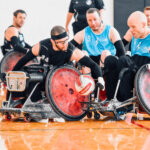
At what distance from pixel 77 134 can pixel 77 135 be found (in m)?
0.04

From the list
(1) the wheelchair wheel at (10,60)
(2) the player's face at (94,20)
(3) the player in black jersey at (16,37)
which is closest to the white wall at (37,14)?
(3) the player in black jersey at (16,37)

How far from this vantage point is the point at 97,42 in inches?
152

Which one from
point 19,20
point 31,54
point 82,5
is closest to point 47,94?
point 31,54

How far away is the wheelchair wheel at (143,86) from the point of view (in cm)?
325

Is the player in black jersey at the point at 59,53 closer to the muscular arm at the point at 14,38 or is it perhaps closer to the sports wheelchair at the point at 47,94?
the sports wheelchair at the point at 47,94

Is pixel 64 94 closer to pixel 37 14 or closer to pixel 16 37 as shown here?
pixel 16 37

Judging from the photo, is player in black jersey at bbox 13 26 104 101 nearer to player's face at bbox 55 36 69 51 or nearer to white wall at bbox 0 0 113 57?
player's face at bbox 55 36 69 51

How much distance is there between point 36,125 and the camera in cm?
323

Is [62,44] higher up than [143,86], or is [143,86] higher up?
[62,44]

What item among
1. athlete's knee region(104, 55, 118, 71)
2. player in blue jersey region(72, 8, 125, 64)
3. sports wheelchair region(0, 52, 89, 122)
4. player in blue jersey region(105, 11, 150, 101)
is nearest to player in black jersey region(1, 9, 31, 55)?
player in blue jersey region(72, 8, 125, 64)

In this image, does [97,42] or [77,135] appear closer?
[77,135]

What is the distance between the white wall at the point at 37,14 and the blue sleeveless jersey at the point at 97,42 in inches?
165

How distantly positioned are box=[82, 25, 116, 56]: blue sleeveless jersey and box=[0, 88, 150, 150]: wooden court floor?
750mm

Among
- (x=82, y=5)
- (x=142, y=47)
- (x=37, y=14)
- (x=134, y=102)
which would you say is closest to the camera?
(x=134, y=102)
